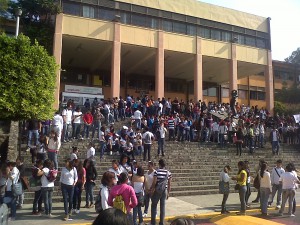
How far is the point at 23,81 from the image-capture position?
1091 centimetres

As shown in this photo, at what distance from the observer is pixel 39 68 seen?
1143cm

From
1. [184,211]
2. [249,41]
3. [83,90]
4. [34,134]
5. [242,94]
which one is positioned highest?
[249,41]

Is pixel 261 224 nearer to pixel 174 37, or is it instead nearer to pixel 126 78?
pixel 174 37

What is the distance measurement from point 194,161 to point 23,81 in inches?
357

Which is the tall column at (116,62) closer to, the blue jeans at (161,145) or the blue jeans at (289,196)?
the blue jeans at (161,145)

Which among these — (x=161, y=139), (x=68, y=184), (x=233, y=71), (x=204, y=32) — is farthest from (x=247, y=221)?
(x=204, y=32)

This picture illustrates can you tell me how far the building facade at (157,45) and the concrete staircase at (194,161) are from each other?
9.23 metres

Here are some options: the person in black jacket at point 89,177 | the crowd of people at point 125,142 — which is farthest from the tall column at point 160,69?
the person in black jacket at point 89,177

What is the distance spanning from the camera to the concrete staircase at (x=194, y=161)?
A: 13.6 m

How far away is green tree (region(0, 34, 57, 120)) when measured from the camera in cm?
1059

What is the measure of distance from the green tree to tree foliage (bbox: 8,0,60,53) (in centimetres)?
1340

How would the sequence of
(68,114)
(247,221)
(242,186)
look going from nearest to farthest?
(247,221)
(242,186)
(68,114)

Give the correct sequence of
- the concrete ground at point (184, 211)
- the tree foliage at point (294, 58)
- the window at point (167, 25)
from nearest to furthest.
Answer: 1. the concrete ground at point (184, 211)
2. the window at point (167, 25)
3. the tree foliage at point (294, 58)

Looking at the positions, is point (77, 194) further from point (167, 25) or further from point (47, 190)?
point (167, 25)
